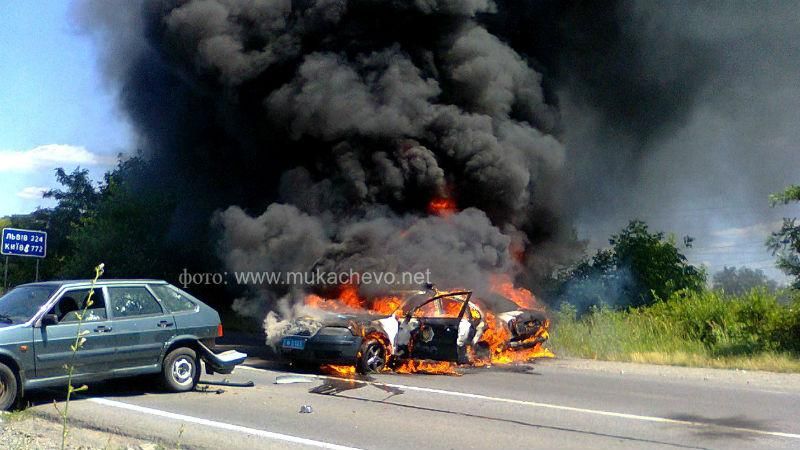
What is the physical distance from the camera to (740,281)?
2159 centimetres

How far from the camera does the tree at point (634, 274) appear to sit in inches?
867

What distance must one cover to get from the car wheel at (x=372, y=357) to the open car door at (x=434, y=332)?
56 centimetres

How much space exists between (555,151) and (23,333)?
16.4 m

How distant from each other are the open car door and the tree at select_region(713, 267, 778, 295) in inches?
337

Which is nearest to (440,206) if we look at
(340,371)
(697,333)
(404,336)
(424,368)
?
(697,333)

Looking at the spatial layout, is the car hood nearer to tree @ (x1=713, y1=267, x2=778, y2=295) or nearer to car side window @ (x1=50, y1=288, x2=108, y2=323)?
car side window @ (x1=50, y1=288, x2=108, y2=323)

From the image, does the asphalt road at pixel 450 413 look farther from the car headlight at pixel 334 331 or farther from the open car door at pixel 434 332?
the car headlight at pixel 334 331

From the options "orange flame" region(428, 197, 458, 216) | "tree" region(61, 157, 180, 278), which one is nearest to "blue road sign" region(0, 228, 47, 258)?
"tree" region(61, 157, 180, 278)

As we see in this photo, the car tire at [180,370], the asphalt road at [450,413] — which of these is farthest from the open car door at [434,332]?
the car tire at [180,370]

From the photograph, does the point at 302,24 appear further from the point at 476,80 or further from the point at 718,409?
the point at 718,409

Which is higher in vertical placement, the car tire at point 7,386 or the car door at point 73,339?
the car door at point 73,339

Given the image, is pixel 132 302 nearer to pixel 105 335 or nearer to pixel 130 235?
pixel 105 335

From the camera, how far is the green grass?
14.5 meters

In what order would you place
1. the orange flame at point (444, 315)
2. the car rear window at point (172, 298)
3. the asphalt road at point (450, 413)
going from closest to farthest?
1. the asphalt road at point (450, 413)
2. the car rear window at point (172, 298)
3. the orange flame at point (444, 315)
